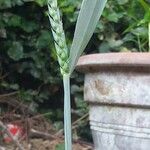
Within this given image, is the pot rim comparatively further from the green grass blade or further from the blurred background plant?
the blurred background plant

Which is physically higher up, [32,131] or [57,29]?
[57,29]

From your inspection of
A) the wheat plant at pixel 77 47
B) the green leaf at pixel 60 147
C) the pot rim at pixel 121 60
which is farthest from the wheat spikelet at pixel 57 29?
the green leaf at pixel 60 147

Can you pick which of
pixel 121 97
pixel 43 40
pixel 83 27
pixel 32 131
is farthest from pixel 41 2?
pixel 83 27

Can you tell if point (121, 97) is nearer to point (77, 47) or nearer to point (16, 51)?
point (77, 47)

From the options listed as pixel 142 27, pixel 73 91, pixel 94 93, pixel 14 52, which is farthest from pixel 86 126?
pixel 94 93

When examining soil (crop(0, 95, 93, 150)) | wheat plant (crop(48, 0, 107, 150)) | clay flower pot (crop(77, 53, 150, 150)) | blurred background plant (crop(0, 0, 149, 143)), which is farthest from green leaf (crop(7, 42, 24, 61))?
wheat plant (crop(48, 0, 107, 150))

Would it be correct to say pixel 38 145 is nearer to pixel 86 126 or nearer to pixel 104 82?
pixel 86 126
